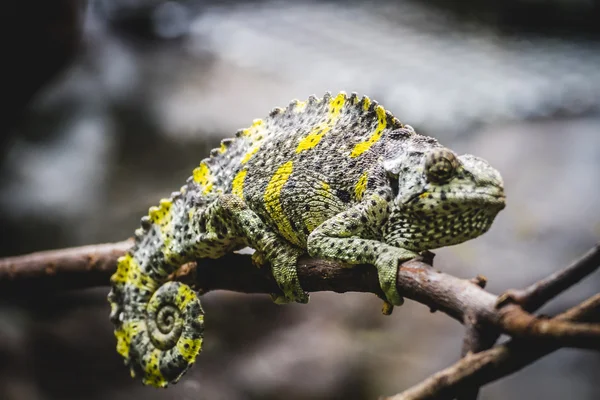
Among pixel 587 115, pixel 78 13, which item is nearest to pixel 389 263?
pixel 587 115

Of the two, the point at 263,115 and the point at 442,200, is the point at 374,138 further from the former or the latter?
the point at 263,115

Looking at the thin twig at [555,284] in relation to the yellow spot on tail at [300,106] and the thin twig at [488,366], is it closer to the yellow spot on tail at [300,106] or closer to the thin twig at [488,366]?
the thin twig at [488,366]

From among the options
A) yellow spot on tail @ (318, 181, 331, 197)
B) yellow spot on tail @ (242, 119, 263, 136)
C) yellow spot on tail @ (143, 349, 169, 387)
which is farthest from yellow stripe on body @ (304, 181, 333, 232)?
yellow spot on tail @ (143, 349, 169, 387)

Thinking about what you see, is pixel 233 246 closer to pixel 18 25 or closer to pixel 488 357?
pixel 488 357

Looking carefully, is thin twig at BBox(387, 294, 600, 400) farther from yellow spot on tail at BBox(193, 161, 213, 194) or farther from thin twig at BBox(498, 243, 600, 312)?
yellow spot on tail at BBox(193, 161, 213, 194)

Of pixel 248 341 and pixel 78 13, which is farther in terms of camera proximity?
pixel 78 13

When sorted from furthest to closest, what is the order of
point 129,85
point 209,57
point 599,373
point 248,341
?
point 129,85 → point 209,57 → point 248,341 → point 599,373

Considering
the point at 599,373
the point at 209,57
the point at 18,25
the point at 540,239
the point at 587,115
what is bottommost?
the point at 599,373
